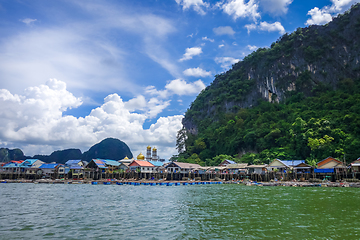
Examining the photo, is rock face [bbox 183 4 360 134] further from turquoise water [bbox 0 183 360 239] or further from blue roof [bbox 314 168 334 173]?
turquoise water [bbox 0 183 360 239]

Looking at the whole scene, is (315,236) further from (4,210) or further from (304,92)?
(304,92)

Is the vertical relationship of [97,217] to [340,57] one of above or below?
below

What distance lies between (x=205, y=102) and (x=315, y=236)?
362 ft

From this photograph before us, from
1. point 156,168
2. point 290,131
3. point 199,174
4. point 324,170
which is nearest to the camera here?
point 324,170

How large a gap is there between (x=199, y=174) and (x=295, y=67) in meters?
60.7

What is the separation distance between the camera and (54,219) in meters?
17.1

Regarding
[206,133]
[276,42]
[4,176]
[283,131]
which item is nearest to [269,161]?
[283,131]

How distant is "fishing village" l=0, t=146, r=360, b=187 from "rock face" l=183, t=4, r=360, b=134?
40.5 m

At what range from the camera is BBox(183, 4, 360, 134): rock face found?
9000cm

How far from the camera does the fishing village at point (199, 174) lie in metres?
51.3

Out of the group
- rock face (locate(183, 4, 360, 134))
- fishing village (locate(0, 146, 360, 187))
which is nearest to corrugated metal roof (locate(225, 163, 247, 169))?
fishing village (locate(0, 146, 360, 187))

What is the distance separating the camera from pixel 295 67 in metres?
97.0

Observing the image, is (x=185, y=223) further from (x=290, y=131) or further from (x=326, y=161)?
(x=290, y=131)

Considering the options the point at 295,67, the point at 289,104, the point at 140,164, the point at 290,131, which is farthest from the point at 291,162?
the point at 295,67
